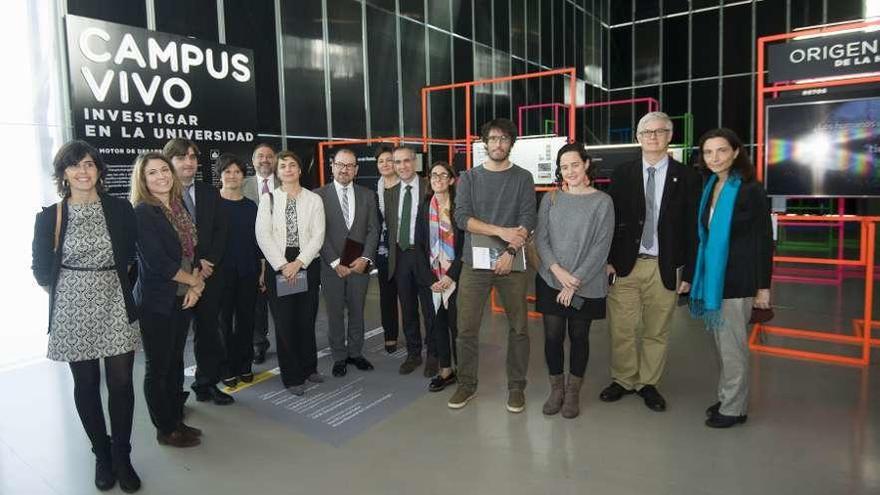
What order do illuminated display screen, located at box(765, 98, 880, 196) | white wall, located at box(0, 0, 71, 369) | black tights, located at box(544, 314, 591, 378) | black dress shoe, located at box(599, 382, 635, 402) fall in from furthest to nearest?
white wall, located at box(0, 0, 71, 369) → illuminated display screen, located at box(765, 98, 880, 196) → black dress shoe, located at box(599, 382, 635, 402) → black tights, located at box(544, 314, 591, 378)

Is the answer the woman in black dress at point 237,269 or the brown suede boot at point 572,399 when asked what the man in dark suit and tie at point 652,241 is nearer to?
the brown suede boot at point 572,399

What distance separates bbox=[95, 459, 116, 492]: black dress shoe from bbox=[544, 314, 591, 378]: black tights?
213 centimetres

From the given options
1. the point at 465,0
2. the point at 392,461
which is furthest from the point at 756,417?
the point at 465,0

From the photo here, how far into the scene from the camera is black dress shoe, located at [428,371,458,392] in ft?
11.9

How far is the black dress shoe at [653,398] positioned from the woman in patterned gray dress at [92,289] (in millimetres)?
2619

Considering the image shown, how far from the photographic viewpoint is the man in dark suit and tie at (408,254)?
3.97 m

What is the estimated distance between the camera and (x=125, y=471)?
2.55 meters

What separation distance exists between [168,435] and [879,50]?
4.78 metres

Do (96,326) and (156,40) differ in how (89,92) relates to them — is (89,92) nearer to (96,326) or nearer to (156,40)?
(156,40)

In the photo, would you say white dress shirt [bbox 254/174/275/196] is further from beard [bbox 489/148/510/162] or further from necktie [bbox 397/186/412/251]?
beard [bbox 489/148/510/162]

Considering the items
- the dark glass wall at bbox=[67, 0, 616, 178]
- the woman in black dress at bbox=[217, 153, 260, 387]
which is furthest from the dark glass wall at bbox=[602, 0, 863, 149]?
the woman in black dress at bbox=[217, 153, 260, 387]

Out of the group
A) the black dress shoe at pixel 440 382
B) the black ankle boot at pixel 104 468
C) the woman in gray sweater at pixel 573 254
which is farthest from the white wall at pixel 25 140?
the woman in gray sweater at pixel 573 254

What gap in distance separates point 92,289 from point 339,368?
1836mm

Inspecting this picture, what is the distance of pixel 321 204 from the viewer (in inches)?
144
